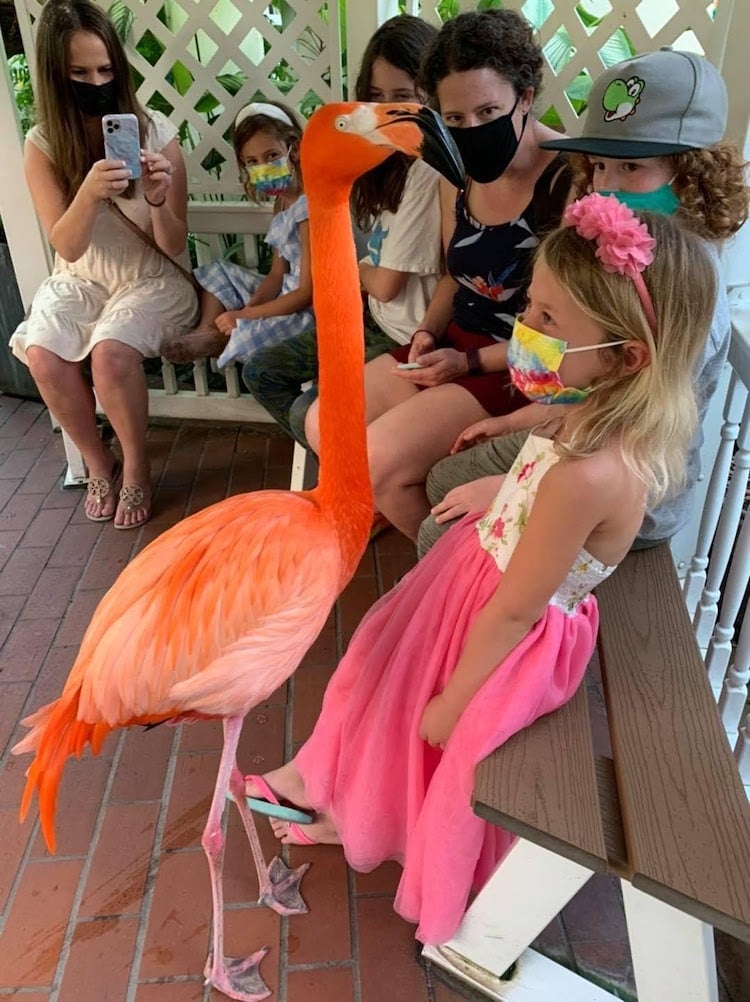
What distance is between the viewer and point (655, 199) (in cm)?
158

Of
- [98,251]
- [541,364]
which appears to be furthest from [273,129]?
[541,364]

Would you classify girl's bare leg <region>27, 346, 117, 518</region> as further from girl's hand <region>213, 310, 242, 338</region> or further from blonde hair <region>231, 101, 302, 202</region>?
blonde hair <region>231, 101, 302, 202</region>

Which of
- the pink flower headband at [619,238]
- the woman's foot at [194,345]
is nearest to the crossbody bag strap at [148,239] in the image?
the woman's foot at [194,345]

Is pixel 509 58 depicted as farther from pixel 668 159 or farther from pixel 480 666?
pixel 480 666

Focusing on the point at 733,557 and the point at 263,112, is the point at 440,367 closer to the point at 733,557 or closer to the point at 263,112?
the point at 733,557

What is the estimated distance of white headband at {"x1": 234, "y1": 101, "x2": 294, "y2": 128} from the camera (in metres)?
2.67

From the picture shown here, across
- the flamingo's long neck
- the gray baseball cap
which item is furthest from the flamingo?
the gray baseball cap

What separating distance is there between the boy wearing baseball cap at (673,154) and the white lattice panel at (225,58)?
5.00 ft

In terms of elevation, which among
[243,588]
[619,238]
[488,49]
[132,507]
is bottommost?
[132,507]

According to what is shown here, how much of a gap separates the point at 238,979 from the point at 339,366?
51.2 inches

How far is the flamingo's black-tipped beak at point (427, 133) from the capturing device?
3.88 ft

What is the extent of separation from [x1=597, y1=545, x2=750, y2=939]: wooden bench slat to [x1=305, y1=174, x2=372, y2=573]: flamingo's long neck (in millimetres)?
Result: 579

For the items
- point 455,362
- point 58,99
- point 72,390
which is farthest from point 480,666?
point 58,99

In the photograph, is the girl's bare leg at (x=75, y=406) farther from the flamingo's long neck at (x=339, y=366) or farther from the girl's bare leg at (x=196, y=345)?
the flamingo's long neck at (x=339, y=366)
